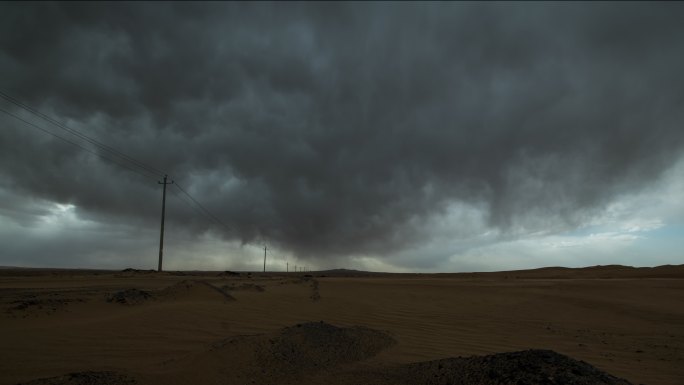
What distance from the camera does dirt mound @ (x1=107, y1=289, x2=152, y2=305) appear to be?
10227 millimetres

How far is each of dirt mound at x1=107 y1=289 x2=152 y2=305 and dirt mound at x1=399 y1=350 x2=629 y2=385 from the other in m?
8.04

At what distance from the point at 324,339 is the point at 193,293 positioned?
678cm

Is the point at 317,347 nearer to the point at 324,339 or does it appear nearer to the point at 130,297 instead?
the point at 324,339

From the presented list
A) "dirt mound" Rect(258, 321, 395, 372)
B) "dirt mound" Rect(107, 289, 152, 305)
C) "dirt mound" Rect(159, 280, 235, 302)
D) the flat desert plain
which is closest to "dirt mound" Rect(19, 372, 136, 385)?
the flat desert plain

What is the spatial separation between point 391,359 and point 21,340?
6106 mm

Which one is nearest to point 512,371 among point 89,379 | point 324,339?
point 324,339

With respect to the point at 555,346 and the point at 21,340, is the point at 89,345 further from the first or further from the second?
the point at 555,346

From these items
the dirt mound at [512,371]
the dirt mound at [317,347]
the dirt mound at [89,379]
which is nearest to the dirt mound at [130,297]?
the dirt mound at [317,347]

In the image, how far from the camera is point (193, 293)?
1184 centimetres

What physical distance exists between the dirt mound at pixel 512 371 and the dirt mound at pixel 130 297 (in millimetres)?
8036

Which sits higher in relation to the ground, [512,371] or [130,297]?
[130,297]

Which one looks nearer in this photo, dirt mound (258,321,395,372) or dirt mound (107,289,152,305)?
dirt mound (258,321,395,372)

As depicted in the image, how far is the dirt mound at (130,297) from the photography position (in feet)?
33.6

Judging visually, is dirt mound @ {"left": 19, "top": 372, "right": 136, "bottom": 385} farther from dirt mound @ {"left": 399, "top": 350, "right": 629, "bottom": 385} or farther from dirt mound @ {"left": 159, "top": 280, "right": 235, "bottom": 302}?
dirt mound @ {"left": 159, "top": 280, "right": 235, "bottom": 302}
